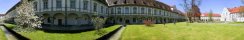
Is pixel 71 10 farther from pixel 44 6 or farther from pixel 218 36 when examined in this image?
pixel 218 36

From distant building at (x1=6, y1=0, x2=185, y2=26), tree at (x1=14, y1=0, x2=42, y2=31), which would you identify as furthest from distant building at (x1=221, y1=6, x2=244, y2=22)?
tree at (x1=14, y1=0, x2=42, y2=31)

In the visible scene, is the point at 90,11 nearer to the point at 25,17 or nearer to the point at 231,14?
the point at 25,17

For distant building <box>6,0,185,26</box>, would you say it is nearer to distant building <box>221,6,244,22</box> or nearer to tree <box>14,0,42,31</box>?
tree <box>14,0,42,31</box>

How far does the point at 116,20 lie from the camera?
7431 cm

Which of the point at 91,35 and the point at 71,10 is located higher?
the point at 71,10

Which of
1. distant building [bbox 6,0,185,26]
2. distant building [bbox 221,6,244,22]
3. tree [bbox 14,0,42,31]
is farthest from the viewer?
distant building [bbox 221,6,244,22]

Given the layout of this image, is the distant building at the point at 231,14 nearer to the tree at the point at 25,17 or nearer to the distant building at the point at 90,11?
the distant building at the point at 90,11

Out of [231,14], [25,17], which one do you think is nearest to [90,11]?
[25,17]

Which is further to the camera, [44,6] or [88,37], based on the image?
[44,6]

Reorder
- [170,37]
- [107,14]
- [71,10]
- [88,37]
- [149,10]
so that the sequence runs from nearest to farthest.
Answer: [170,37] → [88,37] → [71,10] → [107,14] → [149,10]

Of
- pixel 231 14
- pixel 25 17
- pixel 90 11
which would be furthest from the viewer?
pixel 231 14

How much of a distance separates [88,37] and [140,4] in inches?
1488

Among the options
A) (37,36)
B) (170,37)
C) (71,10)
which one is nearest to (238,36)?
(170,37)

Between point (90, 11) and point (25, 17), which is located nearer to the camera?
point (25, 17)
